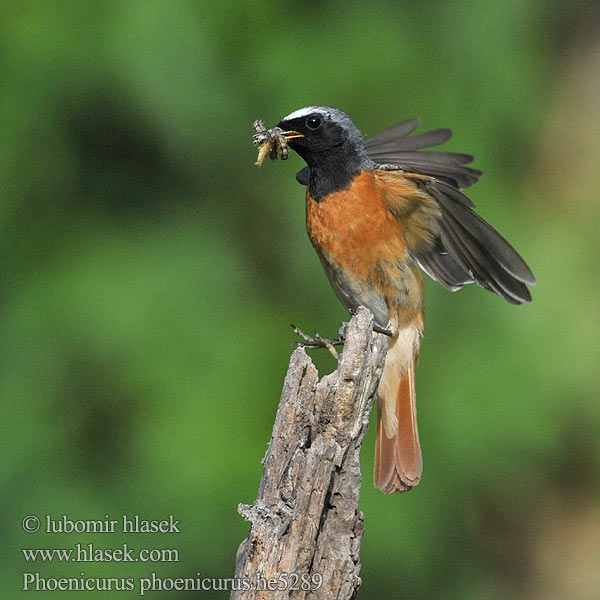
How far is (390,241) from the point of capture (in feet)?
15.0

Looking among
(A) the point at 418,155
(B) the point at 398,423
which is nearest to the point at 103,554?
(B) the point at 398,423

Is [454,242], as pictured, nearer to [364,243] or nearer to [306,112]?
[364,243]

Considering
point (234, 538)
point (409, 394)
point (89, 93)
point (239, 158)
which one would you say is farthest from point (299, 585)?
point (89, 93)

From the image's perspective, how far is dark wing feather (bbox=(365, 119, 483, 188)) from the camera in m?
4.87

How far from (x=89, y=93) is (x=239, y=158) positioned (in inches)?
40.7

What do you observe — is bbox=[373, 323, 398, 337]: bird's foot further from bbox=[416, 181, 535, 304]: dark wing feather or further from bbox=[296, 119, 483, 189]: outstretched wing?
bbox=[296, 119, 483, 189]: outstretched wing

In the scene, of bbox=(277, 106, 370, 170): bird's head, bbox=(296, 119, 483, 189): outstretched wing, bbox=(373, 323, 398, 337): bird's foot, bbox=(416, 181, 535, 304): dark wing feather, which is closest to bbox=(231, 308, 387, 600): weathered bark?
bbox=(373, 323, 398, 337): bird's foot

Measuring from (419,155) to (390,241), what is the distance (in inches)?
32.9

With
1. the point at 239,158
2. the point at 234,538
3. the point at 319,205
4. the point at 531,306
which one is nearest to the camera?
the point at 319,205

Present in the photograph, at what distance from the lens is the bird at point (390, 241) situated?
14.5 feet

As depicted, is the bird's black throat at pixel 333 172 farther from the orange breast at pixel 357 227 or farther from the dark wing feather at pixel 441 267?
the dark wing feather at pixel 441 267

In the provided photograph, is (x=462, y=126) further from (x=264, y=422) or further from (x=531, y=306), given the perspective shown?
(x=264, y=422)

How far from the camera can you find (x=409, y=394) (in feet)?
15.8

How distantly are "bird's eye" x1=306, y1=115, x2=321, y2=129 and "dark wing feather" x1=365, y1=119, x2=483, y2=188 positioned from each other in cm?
54
